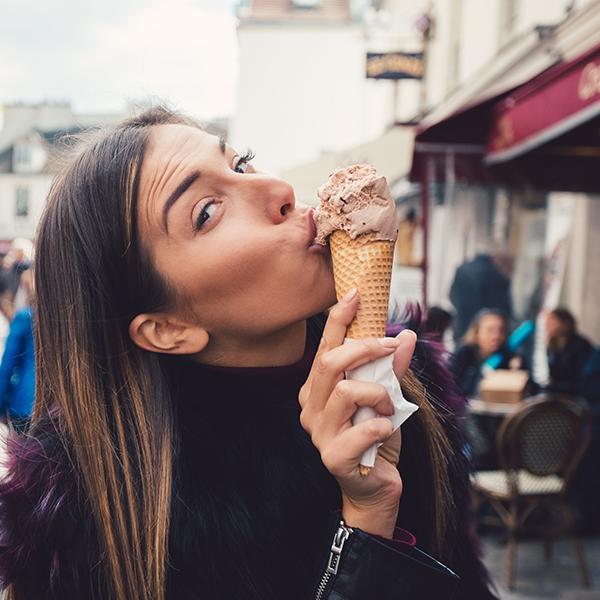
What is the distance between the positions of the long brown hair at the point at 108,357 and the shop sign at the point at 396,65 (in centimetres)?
1159

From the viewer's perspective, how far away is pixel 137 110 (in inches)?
64.8

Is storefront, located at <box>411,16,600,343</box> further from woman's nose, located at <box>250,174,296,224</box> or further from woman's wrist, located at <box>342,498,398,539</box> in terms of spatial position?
woman's wrist, located at <box>342,498,398,539</box>

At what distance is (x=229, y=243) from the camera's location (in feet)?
4.29

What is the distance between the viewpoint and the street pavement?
4.85 metres

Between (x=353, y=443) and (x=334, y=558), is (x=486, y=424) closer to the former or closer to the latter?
(x=334, y=558)

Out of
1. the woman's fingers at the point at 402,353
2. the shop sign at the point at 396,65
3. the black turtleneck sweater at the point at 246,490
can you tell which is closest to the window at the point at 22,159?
the shop sign at the point at 396,65

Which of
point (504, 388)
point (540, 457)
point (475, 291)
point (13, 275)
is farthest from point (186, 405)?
point (13, 275)

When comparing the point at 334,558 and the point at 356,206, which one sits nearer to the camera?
the point at 334,558

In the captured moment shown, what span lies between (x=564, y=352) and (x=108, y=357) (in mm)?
5932

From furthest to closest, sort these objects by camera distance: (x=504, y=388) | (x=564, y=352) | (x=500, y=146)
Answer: (x=564, y=352) → (x=504, y=388) → (x=500, y=146)

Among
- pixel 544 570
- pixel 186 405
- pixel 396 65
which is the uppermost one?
pixel 396 65

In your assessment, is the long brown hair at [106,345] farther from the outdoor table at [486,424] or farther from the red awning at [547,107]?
the outdoor table at [486,424]

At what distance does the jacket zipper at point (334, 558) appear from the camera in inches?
49.6

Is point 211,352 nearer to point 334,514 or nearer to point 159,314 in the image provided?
point 159,314
